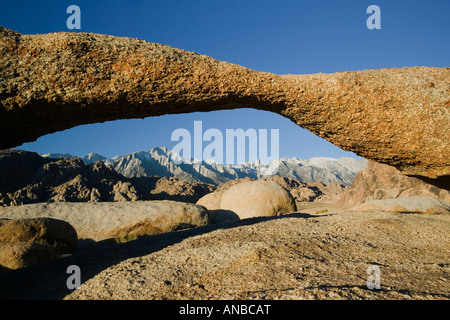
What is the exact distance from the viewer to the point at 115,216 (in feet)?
34.7

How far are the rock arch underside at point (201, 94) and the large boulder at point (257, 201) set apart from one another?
8.70 meters

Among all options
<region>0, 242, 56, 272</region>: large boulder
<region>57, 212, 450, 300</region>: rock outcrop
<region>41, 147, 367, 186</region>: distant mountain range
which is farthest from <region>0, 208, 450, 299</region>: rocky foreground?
<region>41, 147, 367, 186</region>: distant mountain range

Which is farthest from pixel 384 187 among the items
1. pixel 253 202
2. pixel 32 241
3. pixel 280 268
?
pixel 32 241

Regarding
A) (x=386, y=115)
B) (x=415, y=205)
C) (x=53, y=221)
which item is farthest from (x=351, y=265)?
(x=415, y=205)

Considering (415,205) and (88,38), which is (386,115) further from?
(415,205)

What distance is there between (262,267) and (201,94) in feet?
10.5

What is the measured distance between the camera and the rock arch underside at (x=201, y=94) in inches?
163

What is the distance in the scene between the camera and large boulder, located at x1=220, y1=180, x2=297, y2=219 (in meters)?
14.3

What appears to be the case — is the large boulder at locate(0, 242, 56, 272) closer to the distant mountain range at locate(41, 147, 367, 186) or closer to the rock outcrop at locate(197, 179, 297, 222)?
the rock outcrop at locate(197, 179, 297, 222)

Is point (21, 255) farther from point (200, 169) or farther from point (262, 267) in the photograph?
point (200, 169)

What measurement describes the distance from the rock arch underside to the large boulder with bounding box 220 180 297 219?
8697 millimetres

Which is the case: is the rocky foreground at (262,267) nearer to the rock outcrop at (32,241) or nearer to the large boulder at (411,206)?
the rock outcrop at (32,241)

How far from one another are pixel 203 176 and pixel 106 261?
404ft

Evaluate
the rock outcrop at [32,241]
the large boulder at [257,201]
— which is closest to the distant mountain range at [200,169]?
the large boulder at [257,201]
